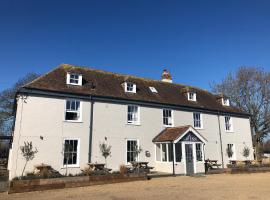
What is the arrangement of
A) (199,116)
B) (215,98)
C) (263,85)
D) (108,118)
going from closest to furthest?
(108,118)
(199,116)
(215,98)
(263,85)

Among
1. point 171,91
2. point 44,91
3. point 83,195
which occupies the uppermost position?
point 171,91

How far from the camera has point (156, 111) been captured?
24.1 metres

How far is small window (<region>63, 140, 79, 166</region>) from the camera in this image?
18609 mm

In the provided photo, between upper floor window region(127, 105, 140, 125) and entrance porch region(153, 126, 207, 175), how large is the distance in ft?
8.11

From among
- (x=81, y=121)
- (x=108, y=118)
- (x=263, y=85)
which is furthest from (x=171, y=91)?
(x=263, y=85)

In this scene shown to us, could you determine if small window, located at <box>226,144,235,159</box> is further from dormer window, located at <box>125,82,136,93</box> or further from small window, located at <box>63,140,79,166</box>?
small window, located at <box>63,140,79,166</box>

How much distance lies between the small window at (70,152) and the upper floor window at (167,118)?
912 cm

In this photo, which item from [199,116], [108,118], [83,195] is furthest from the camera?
[199,116]

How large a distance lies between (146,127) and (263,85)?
25867 millimetres

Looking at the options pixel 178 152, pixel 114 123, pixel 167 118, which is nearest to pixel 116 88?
pixel 114 123

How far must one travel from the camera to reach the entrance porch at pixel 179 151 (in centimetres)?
2159

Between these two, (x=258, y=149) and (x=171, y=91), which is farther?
(x=258, y=149)

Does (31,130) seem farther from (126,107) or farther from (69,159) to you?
(126,107)

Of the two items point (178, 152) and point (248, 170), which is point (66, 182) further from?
point (248, 170)
